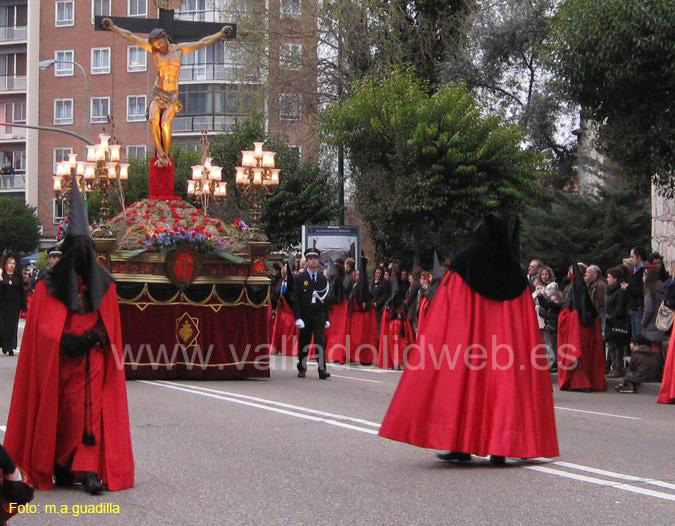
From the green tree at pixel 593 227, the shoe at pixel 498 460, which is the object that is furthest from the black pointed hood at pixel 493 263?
the green tree at pixel 593 227

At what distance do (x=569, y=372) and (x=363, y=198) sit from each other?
644 inches

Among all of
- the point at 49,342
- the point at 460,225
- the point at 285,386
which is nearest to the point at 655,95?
the point at 285,386

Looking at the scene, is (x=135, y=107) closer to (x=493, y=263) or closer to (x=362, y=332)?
(x=362, y=332)

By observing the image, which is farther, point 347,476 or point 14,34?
point 14,34

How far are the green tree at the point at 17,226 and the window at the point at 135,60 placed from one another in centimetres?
935

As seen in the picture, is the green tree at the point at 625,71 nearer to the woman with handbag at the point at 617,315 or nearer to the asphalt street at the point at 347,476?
the woman with handbag at the point at 617,315

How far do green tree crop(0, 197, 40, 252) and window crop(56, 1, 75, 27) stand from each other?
10.1 meters

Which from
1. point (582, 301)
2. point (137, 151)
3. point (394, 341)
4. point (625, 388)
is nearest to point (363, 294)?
point (394, 341)

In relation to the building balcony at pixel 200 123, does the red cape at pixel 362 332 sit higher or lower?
lower

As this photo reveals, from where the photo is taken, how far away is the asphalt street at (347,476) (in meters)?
7.54

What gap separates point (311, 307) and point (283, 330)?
25.1ft

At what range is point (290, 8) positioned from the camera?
127ft

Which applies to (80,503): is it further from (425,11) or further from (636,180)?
(425,11)

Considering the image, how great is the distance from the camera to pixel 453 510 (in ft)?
25.2
